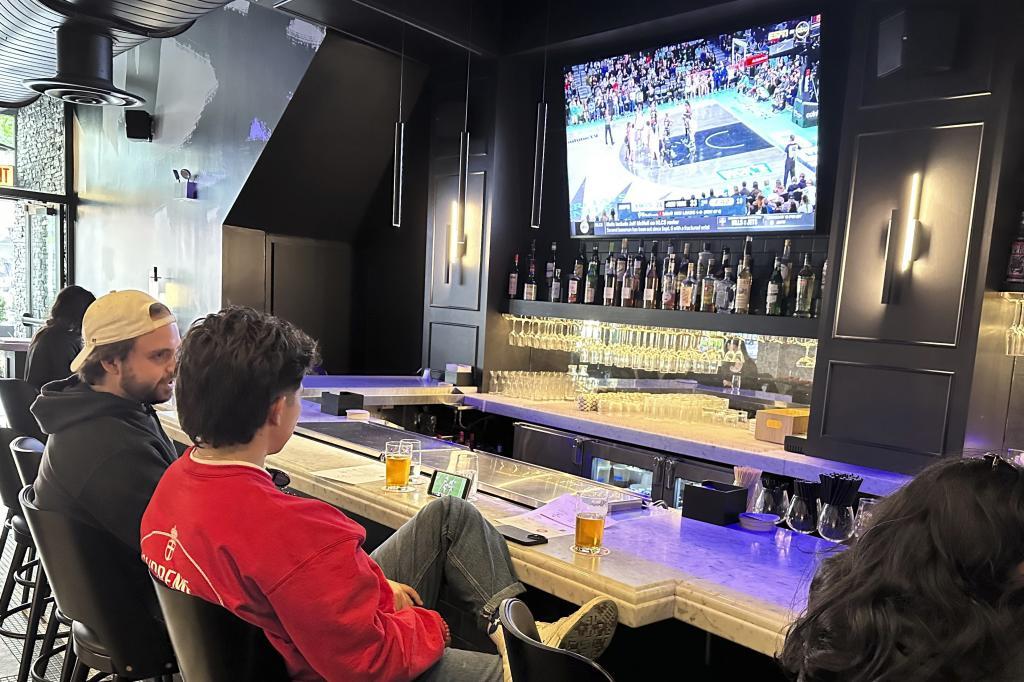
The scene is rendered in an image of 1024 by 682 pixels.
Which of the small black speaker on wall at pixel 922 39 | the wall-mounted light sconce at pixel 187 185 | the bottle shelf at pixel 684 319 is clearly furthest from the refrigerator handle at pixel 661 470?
the wall-mounted light sconce at pixel 187 185

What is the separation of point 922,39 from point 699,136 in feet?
4.84

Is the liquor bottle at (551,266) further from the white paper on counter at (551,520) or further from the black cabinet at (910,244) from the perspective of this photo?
the white paper on counter at (551,520)

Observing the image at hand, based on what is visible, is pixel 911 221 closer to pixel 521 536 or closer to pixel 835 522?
pixel 835 522

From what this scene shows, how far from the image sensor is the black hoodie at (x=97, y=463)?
74.2 inches

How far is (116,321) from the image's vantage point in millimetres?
2229

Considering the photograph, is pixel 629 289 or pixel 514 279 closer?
pixel 629 289

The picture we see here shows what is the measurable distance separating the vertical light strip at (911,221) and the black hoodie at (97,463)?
3.25 m

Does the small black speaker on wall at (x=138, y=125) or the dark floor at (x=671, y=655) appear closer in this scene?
the dark floor at (x=671, y=655)

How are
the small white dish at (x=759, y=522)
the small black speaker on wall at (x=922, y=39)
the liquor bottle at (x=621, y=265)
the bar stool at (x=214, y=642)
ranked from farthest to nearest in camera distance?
1. the liquor bottle at (x=621, y=265)
2. the small black speaker on wall at (x=922, y=39)
3. the small white dish at (x=759, y=522)
4. the bar stool at (x=214, y=642)

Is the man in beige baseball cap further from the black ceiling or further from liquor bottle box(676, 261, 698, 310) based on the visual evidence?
liquor bottle box(676, 261, 698, 310)

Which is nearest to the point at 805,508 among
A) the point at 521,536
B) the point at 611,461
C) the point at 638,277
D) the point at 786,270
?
the point at 521,536

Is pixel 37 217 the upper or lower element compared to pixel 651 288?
upper

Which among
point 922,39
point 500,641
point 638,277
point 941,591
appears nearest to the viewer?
point 941,591

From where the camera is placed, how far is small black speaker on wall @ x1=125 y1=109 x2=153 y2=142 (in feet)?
24.0
